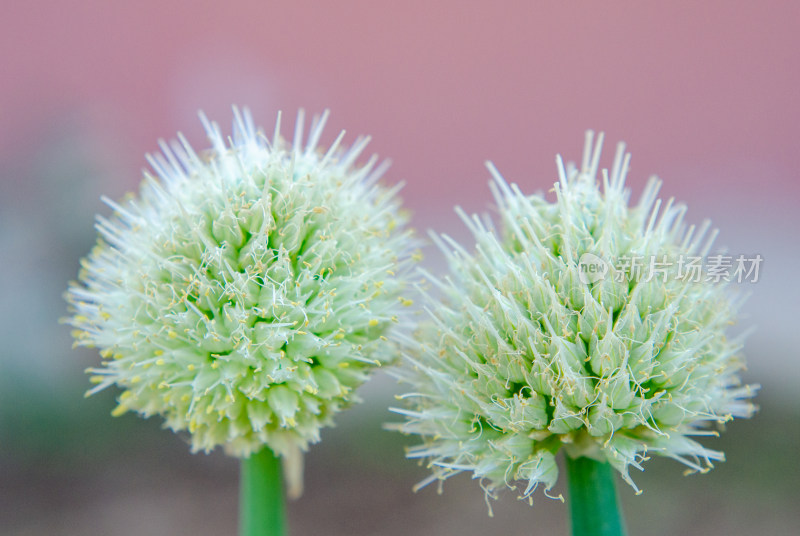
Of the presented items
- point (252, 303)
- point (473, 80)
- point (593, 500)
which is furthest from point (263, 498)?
point (473, 80)

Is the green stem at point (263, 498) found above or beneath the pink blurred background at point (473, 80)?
beneath

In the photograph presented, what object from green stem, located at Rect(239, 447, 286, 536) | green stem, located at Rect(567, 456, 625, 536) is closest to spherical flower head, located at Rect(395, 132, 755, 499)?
green stem, located at Rect(567, 456, 625, 536)

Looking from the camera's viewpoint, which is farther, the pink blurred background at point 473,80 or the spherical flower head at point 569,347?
the pink blurred background at point 473,80

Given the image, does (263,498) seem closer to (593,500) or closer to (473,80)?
(593,500)

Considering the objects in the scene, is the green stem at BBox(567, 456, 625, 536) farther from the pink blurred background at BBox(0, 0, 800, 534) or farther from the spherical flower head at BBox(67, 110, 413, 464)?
the pink blurred background at BBox(0, 0, 800, 534)

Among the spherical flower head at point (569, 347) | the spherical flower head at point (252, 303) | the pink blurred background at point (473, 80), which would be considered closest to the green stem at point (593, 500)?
the spherical flower head at point (569, 347)

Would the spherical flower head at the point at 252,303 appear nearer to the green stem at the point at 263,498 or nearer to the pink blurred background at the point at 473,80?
the green stem at the point at 263,498
